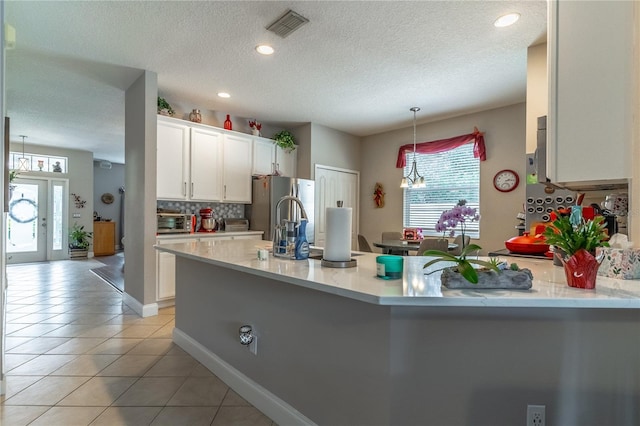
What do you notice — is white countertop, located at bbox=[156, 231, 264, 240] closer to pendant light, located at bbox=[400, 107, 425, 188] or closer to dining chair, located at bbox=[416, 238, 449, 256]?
pendant light, located at bbox=[400, 107, 425, 188]

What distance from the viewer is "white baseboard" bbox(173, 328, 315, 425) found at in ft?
5.54

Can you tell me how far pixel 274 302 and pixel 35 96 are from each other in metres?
4.68

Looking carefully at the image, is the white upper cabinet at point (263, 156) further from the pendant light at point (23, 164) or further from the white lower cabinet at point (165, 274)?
the pendant light at point (23, 164)

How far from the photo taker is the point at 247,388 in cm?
197

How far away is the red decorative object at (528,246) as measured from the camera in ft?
7.08

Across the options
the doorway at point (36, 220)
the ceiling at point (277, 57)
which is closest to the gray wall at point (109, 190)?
the doorway at point (36, 220)

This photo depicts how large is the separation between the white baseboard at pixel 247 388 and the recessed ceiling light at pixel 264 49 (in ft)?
8.40

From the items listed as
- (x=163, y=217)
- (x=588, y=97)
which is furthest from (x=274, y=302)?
(x=163, y=217)

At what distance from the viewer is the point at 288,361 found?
1.71 m

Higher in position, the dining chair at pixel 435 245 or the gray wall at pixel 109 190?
the gray wall at pixel 109 190

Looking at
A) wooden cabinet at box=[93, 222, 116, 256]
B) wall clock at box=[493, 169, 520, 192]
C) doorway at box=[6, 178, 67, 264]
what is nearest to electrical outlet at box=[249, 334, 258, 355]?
wall clock at box=[493, 169, 520, 192]

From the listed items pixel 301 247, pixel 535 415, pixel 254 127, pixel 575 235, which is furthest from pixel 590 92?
pixel 254 127

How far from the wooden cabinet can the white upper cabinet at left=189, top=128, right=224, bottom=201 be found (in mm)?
5657

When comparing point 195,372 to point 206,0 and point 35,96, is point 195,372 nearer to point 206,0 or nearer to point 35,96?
point 206,0
